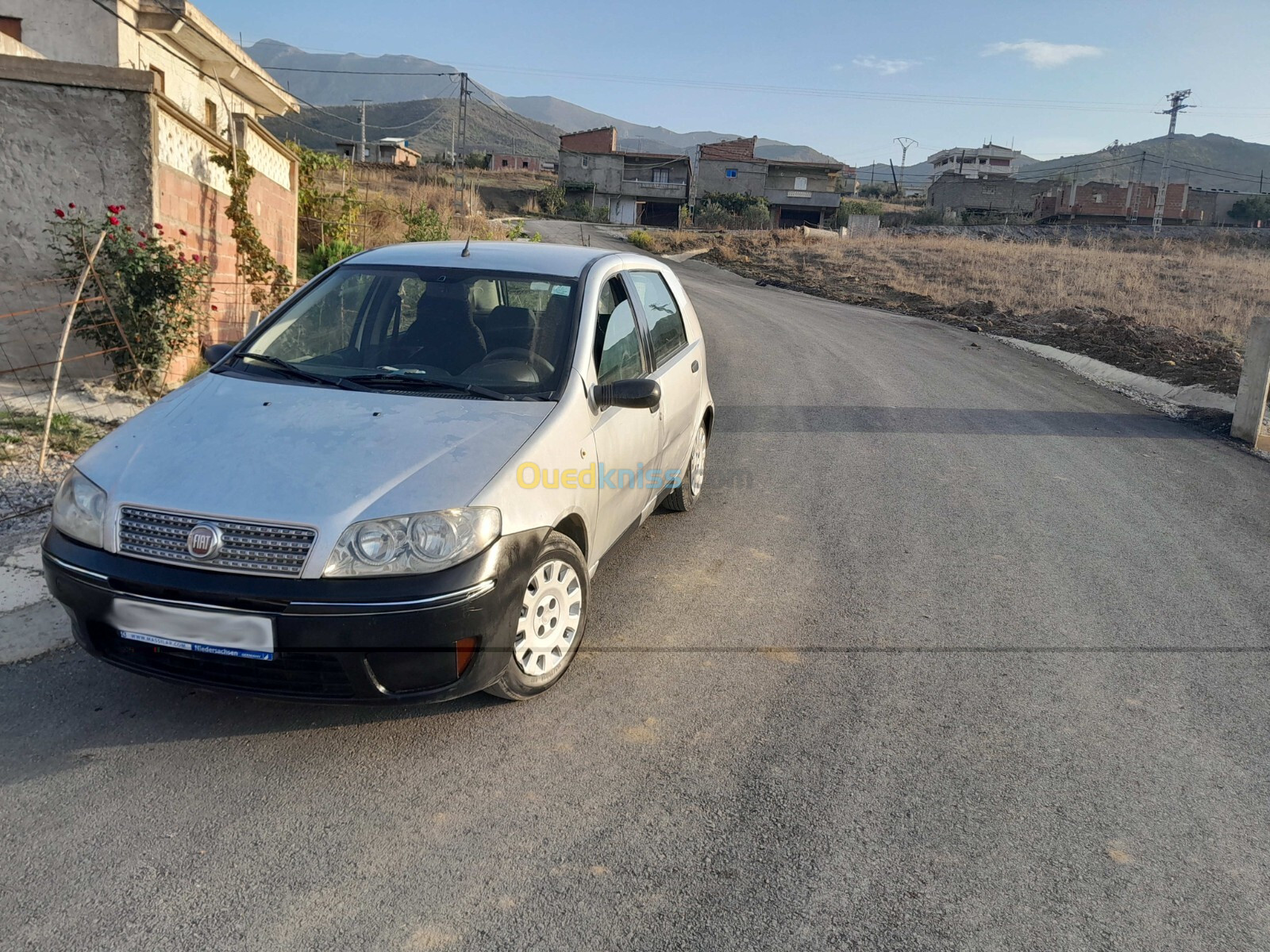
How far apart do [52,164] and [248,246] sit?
8.73 feet

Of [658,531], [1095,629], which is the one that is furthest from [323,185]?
[1095,629]

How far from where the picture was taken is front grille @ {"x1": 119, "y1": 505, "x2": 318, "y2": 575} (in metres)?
2.99

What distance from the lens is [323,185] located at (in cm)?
1828

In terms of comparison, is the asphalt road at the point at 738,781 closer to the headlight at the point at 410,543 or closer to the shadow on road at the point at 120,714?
the shadow on road at the point at 120,714

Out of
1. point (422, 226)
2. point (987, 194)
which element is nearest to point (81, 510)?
point (422, 226)

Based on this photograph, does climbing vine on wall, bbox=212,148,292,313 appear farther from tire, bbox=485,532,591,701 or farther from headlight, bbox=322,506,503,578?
headlight, bbox=322,506,503,578

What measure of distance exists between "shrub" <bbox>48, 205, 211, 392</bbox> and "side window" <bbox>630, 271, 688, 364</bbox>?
4.45m

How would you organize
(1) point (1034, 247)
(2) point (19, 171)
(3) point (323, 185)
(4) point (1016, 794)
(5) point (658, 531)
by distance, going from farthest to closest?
(1) point (1034, 247)
(3) point (323, 185)
(2) point (19, 171)
(5) point (658, 531)
(4) point (1016, 794)

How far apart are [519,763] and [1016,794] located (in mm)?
1735

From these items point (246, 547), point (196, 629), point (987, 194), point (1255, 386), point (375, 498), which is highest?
point (987, 194)

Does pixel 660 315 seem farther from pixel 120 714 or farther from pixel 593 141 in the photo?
pixel 593 141

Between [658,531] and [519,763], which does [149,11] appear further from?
[519,763]

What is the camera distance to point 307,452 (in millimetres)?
3344

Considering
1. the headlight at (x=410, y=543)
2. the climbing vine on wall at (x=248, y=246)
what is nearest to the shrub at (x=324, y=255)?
the climbing vine on wall at (x=248, y=246)
